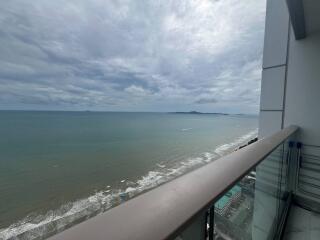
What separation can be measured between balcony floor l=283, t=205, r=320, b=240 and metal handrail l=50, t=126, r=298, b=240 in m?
1.74

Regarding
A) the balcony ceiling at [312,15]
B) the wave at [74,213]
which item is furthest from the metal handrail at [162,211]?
the wave at [74,213]

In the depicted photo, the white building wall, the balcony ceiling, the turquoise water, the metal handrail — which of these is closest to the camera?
the metal handrail

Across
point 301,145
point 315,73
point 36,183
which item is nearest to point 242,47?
point 315,73

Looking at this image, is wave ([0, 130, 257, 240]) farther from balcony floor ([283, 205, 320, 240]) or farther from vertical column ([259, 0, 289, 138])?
balcony floor ([283, 205, 320, 240])

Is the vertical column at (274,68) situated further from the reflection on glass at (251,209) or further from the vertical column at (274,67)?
the reflection on glass at (251,209)

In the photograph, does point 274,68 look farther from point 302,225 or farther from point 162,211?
point 162,211

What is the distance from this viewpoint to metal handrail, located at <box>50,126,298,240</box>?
0.99 feet

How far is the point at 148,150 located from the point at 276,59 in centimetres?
1947

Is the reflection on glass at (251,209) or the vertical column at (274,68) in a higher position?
the vertical column at (274,68)

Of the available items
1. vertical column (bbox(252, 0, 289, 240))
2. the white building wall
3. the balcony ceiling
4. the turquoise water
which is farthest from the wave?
the balcony ceiling

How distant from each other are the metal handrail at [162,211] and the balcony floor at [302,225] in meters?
1.74

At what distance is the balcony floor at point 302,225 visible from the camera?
1639 mm

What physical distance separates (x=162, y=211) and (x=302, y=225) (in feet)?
7.27

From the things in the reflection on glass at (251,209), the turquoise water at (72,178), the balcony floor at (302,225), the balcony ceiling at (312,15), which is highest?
the balcony ceiling at (312,15)
